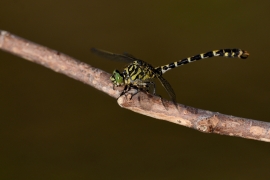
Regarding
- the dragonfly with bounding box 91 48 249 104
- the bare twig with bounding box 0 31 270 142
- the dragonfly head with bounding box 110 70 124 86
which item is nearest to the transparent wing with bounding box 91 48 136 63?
the dragonfly with bounding box 91 48 249 104

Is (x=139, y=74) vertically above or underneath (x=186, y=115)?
above

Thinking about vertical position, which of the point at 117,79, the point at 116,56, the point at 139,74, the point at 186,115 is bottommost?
the point at 186,115

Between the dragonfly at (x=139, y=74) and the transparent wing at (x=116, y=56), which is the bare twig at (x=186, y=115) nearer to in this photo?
the dragonfly at (x=139, y=74)

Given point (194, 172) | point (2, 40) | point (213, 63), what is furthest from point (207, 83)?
point (2, 40)

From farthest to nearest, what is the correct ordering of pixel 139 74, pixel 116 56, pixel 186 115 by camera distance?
pixel 116 56, pixel 139 74, pixel 186 115

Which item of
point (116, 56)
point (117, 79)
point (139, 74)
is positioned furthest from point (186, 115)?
point (116, 56)

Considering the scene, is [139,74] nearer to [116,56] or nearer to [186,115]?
[116,56]

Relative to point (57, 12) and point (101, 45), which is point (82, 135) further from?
point (57, 12)

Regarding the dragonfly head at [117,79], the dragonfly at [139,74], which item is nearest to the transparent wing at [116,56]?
the dragonfly at [139,74]

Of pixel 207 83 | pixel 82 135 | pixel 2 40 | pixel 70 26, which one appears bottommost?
pixel 82 135

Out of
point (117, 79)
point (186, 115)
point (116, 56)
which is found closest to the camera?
point (186, 115)

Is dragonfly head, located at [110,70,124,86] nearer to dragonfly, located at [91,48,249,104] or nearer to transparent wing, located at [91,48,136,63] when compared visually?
dragonfly, located at [91,48,249,104]
